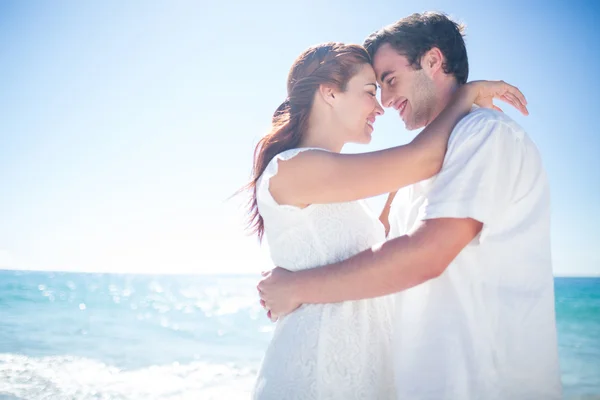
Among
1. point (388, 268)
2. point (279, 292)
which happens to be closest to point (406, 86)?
point (388, 268)

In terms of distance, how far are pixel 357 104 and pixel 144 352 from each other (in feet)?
49.2

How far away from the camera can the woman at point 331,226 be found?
223 centimetres

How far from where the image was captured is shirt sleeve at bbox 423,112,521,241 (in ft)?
6.44

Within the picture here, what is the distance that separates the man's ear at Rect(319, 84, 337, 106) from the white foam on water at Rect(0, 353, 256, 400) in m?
8.87

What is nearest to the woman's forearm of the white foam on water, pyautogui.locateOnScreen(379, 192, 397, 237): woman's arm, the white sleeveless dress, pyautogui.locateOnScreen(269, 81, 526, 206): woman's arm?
pyautogui.locateOnScreen(269, 81, 526, 206): woman's arm

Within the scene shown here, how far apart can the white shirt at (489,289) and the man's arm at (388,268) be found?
0.06m

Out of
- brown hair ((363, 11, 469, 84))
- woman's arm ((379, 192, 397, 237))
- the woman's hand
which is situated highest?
brown hair ((363, 11, 469, 84))

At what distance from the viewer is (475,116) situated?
2.14 metres

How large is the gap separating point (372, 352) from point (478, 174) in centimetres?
93

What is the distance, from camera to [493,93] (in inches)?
99.3

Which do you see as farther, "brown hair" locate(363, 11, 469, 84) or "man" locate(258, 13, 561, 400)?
"brown hair" locate(363, 11, 469, 84)

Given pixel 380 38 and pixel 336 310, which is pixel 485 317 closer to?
pixel 336 310

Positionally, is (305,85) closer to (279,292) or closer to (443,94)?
(443,94)

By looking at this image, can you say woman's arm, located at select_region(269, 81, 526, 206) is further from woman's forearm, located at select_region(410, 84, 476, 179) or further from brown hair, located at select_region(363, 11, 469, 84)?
brown hair, located at select_region(363, 11, 469, 84)
